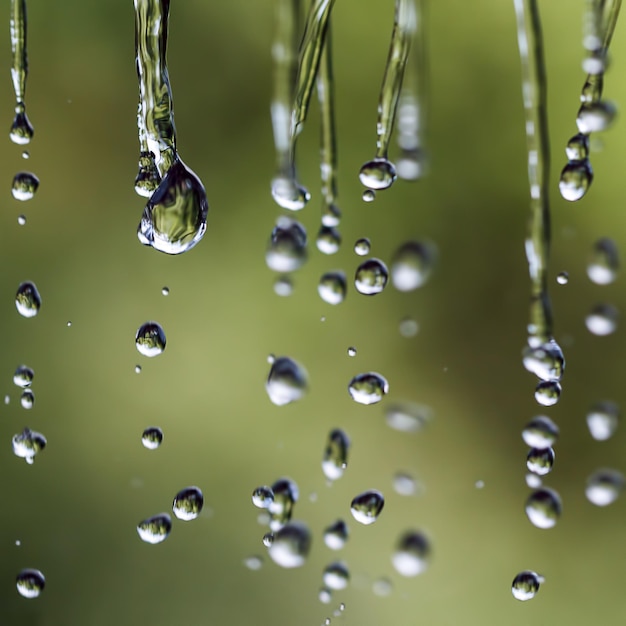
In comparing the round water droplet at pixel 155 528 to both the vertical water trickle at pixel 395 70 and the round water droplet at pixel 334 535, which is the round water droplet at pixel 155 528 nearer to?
the round water droplet at pixel 334 535

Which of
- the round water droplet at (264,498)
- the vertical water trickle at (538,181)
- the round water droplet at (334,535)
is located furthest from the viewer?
the round water droplet at (334,535)

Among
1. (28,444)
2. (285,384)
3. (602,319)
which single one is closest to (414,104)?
(285,384)

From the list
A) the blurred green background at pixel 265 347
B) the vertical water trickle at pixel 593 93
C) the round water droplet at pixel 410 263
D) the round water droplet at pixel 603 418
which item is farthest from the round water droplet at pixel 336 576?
the vertical water trickle at pixel 593 93

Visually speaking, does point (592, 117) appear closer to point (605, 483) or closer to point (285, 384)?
A: point (285, 384)

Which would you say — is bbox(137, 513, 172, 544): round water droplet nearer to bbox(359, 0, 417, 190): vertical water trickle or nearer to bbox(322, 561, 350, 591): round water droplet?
bbox(322, 561, 350, 591): round water droplet

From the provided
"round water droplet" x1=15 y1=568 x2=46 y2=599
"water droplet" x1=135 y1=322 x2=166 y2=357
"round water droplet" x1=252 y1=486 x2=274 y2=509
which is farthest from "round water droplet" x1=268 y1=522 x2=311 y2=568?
"round water droplet" x1=15 y1=568 x2=46 y2=599

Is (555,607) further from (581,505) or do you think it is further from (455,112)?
(455,112)
